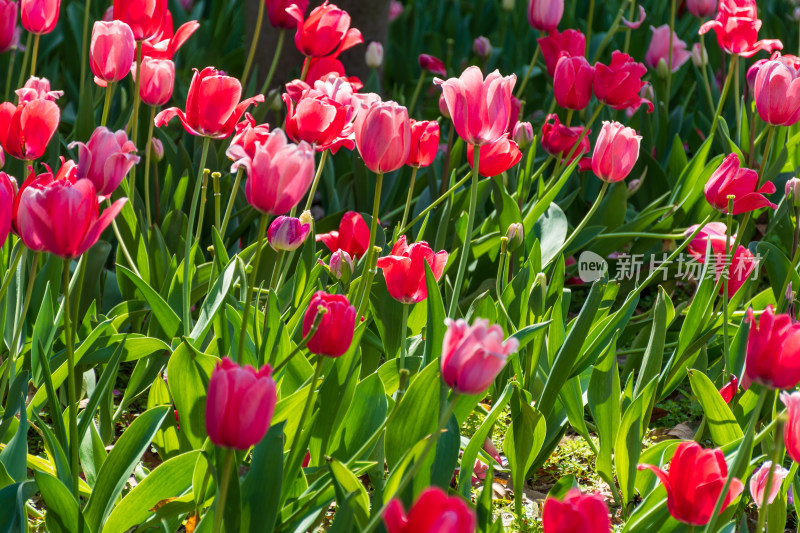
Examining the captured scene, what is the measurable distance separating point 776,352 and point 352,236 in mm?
921

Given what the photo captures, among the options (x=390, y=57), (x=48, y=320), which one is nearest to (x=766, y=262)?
(x=48, y=320)

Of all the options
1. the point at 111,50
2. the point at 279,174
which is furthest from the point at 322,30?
the point at 279,174

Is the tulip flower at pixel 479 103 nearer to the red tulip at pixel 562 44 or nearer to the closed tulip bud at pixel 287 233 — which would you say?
the closed tulip bud at pixel 287 233

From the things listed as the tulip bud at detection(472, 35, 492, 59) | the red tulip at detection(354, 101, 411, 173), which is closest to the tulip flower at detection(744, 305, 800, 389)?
the red tulip at detection(354, 101, 411, 173)

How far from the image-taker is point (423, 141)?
1.62 meters

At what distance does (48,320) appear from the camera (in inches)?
60.6

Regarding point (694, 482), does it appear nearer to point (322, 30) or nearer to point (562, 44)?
point (322, 30)

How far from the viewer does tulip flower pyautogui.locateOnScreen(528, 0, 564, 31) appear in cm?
255

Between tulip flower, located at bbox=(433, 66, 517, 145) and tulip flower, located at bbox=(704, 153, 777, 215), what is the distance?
0.49m

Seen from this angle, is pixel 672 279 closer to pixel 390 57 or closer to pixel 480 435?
pixel 480 435

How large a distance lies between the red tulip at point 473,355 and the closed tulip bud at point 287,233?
19.1 inches

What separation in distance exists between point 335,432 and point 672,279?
1400 mm

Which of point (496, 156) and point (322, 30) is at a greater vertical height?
point (322, 30)

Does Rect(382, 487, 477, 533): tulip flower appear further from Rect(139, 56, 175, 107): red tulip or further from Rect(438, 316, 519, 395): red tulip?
Rect(139, 56, 175, 107): red tulip
